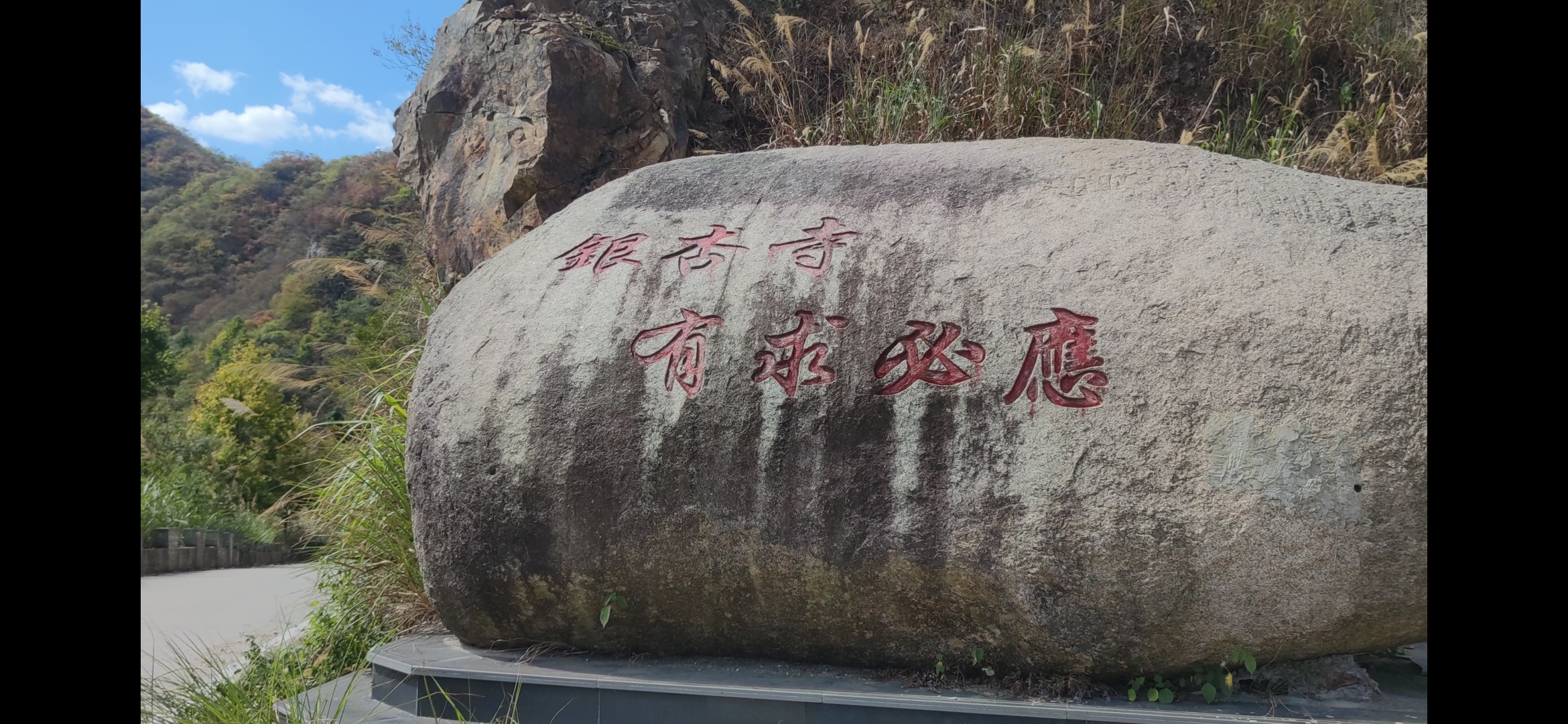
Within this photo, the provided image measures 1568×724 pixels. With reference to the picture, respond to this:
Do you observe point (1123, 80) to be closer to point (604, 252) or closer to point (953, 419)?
point (604, 252)

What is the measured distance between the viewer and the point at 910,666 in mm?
2928

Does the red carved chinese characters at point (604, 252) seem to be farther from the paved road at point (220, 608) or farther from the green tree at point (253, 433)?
the green tree at point (253, 433)

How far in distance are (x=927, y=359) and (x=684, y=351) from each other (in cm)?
80

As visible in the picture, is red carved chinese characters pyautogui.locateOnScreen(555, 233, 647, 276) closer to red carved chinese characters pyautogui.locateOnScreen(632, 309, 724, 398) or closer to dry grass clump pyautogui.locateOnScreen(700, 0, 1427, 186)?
red carved chinese characters pyautogui.locateOnScreen(632, 309, 724, 398)

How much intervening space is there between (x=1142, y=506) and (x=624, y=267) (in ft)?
6.24

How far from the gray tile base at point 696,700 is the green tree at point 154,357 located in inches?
392

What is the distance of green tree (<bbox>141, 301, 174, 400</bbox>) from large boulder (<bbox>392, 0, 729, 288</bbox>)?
21.6 feet

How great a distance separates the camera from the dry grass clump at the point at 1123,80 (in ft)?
19.9

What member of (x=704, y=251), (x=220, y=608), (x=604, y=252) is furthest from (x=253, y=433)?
(x=704, y=251)

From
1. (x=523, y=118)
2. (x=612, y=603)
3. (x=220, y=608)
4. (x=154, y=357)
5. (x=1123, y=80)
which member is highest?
(x=1123, y=80)

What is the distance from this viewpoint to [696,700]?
285 cm

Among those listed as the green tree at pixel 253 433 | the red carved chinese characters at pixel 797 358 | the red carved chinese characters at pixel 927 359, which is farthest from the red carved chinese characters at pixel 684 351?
the green tree at pixel 253 433

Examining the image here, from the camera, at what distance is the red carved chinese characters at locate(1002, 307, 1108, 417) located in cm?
268

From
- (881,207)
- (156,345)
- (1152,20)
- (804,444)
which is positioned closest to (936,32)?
(1152,20)
